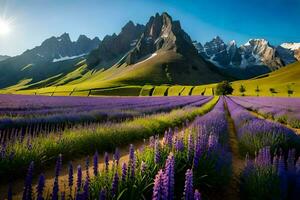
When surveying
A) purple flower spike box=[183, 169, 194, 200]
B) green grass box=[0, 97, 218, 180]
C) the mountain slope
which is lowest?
green grass box=[0, 97, 218, 180]

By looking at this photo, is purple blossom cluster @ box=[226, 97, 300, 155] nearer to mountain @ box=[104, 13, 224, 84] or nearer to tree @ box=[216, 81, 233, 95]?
tree @ box=[216, 81, 233, 95]

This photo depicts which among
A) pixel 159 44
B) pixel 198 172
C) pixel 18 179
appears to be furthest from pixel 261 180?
pixel 159 44

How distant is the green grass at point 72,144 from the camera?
6312 mm

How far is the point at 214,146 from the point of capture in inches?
231

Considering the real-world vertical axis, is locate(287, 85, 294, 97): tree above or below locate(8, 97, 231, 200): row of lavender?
below

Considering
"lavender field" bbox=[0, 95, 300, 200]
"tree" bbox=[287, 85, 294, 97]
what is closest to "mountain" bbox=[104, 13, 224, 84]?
"tree" bbox=[287, 85, 294, 97]

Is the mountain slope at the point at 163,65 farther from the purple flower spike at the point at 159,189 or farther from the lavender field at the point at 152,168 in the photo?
the purple flower spike at the point at 159,189

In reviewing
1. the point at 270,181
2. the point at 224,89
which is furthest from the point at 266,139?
the point at 224,89

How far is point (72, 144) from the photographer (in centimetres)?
841

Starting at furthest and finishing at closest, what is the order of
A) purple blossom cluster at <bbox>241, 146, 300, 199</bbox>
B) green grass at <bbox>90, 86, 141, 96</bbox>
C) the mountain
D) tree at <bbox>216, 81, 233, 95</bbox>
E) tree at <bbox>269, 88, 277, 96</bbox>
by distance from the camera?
the mountain, green grass at <bbox>90, 86, 141, 96</bbox>, tree at <bbox>216, 81, 233, 95</bbox>, tree at <bbox>269, 88, 277, 96</bbox>, purple blossom cluster at <bbox>241, 146, 300, 199</bbox>

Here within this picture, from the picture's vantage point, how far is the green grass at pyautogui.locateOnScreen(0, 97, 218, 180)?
6312 millimetres

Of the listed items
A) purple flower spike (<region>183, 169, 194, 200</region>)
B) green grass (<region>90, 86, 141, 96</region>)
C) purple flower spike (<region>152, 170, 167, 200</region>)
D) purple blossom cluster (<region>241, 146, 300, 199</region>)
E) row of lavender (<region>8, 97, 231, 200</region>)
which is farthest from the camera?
green grass (<region>90, 86, 141, 96</region>)

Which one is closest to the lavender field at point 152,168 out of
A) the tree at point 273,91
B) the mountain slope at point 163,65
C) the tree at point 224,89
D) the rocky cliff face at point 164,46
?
the tree at point 273,91

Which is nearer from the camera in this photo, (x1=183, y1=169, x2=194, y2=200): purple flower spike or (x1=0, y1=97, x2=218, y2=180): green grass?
(x1=183, y1=169, x2=194, y2=200): purple flower spike
